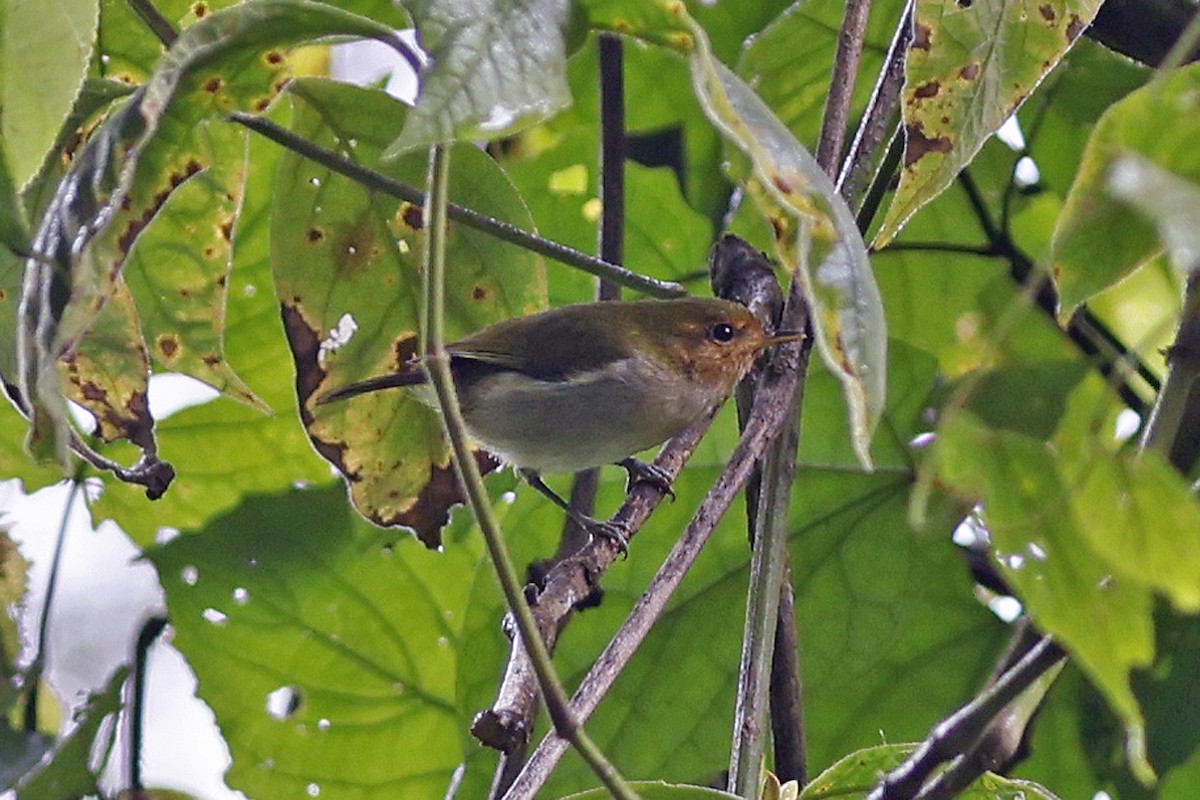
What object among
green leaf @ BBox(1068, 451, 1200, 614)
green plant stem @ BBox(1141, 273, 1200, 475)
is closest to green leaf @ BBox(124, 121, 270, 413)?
green plant stem @ BBox(1141, 273, 1200, 475)

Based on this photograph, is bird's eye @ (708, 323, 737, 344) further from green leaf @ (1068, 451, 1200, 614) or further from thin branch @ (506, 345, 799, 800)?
green leaf @ (1068, 451, 1200, 614)

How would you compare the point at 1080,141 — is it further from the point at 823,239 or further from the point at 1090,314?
the point at 823,239

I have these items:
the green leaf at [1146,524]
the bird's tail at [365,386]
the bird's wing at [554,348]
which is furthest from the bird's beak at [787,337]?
the bird's wing at [554,348]

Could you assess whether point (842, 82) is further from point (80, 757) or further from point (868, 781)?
point (80, 757)

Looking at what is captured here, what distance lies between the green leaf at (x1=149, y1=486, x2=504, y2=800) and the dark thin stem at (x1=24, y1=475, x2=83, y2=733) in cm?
21

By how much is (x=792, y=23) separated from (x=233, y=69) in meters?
1.13

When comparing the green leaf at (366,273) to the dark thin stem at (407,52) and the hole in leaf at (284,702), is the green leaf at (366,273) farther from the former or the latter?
the hole in leaf at (284,702)

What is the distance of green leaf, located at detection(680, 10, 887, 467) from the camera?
0.80 meters

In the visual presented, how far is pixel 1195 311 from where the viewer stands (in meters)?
0.89

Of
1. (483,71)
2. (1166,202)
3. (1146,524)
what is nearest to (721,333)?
(483,71)

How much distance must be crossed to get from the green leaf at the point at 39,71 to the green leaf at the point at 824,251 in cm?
43

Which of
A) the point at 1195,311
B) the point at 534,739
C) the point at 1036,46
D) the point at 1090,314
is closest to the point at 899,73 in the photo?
the point at 1036,46

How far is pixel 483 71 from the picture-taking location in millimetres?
804

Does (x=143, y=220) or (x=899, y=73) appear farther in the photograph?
(x=899, y=73)
